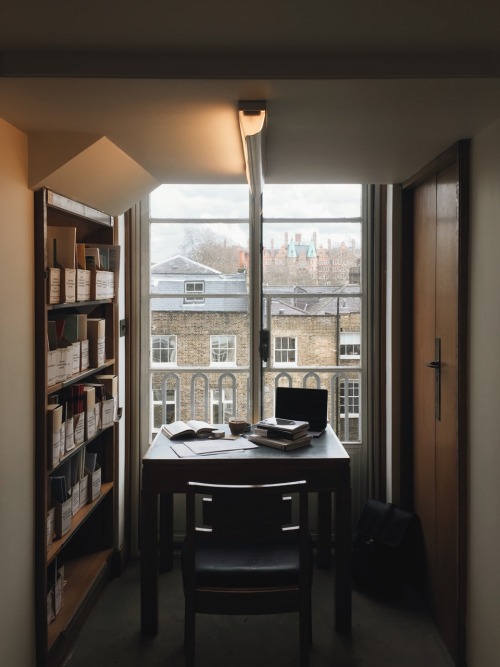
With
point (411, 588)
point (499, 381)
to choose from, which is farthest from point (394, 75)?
point (411, 588)

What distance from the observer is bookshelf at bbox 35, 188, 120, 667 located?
2541 millimetres

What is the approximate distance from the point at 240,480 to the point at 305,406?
0.78 m

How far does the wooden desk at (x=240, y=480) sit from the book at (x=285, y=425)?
20cm

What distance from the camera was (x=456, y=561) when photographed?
107 inches

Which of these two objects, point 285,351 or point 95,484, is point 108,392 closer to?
point 95,484

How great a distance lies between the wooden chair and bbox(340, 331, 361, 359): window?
1.62 m

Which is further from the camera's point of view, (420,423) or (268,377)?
(268,377)

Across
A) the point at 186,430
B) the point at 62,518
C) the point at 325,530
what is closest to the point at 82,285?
the point at 186,430

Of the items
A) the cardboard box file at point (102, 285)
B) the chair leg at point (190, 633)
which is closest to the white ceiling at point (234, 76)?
the cardboard box file at point (102, 285)

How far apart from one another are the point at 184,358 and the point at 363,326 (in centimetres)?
116

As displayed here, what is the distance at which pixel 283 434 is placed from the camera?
3250 mm

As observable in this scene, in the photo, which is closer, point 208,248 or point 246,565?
point 246,565

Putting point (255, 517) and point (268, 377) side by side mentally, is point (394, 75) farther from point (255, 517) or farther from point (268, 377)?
point (268, 377)

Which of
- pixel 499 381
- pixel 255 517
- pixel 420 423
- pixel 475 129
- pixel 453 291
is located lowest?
pixel 255 517
